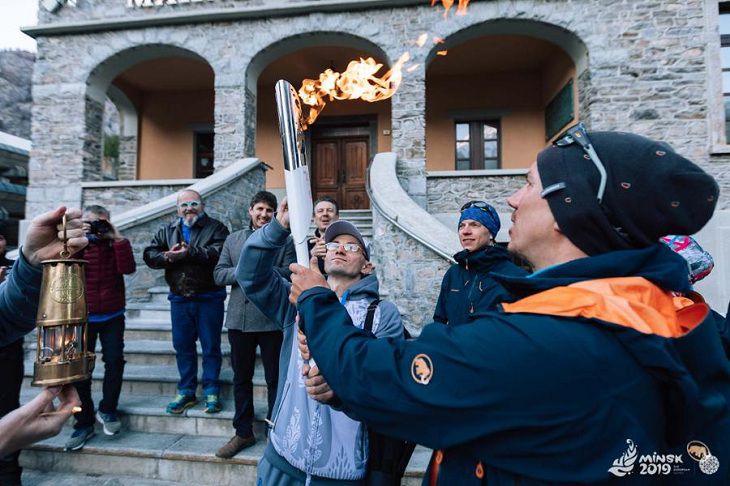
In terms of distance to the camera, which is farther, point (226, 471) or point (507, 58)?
point (507, 58)

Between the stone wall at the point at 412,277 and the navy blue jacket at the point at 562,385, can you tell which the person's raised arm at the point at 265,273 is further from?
the stone wall at the point at 412,277

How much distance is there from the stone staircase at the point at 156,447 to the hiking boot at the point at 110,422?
60 mm

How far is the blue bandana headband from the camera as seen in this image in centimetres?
351

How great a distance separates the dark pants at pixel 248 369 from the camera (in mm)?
3674

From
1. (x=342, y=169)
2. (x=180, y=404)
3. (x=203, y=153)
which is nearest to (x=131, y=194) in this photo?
(x=203, y=153)

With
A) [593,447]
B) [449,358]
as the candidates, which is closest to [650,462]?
[593,447]

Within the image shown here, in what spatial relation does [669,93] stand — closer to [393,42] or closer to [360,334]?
[393,42]

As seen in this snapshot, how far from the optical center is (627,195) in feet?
3.60

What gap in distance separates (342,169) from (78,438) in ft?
33.2

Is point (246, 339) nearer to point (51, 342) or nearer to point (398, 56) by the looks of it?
point (51, 342)

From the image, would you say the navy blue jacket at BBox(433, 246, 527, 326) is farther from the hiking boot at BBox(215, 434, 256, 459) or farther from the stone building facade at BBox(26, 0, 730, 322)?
the stone building facade at BBox(26, 0, 730, 322)

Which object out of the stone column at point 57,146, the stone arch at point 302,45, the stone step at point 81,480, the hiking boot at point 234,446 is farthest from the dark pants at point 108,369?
the stone column at point 57,146

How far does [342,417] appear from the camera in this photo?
2088 millimetres

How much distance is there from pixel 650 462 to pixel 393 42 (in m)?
10.2
